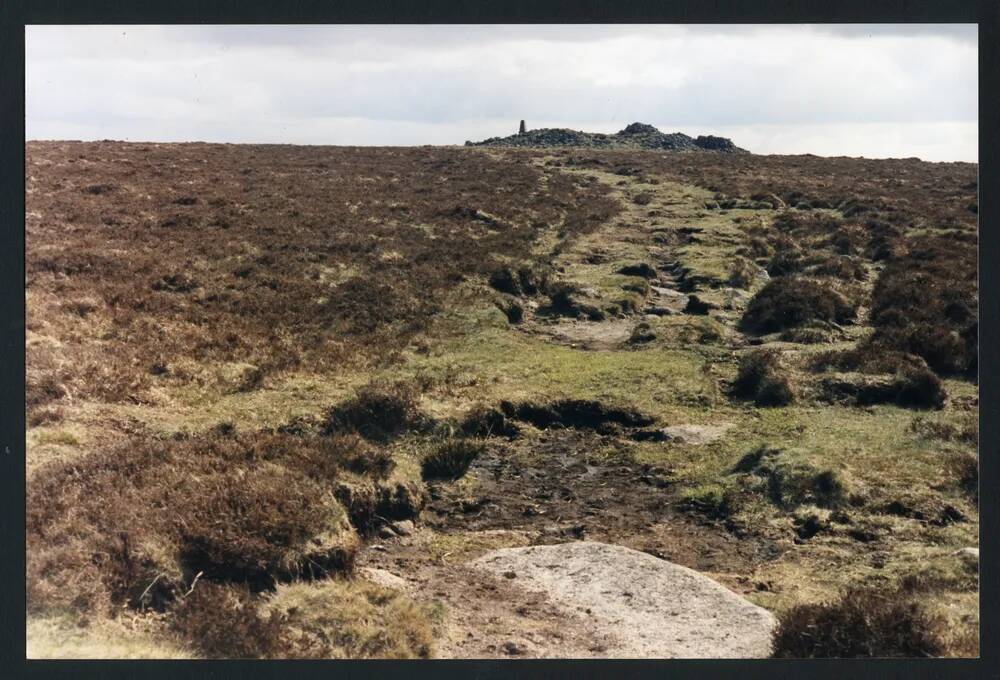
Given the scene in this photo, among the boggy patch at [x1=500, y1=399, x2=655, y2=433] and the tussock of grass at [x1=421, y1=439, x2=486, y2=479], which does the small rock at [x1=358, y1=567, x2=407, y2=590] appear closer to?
the tussock of grass at [x1=421, y1=439, x2=486, y2=479]

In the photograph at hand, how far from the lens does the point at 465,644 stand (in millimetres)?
8625

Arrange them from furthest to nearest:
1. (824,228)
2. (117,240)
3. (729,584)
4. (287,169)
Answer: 1. (287,169)
2. (824,228)
3. (117,240)
4. (729,584)

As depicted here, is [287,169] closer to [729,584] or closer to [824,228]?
[824,228]

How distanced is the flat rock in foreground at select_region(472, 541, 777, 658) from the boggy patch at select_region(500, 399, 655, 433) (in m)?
4.49

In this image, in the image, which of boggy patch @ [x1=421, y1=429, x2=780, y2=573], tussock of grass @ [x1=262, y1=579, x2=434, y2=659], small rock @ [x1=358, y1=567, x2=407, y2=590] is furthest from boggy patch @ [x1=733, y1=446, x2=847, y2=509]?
tussock of grass @ [x1=262, y1=579, x2=434, y2=659]

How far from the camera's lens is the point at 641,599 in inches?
376

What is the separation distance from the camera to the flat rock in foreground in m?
8.72

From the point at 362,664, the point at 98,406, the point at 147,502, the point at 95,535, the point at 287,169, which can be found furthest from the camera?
the point at 287,169

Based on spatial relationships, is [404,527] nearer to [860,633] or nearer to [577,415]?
[577,415]

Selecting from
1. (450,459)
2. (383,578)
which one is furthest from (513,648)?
(450,459)

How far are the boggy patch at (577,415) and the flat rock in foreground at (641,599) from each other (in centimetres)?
449

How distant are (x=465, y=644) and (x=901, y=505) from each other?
7069 mm

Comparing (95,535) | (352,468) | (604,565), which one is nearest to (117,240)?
(352,468)

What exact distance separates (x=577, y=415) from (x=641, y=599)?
20.2ft
